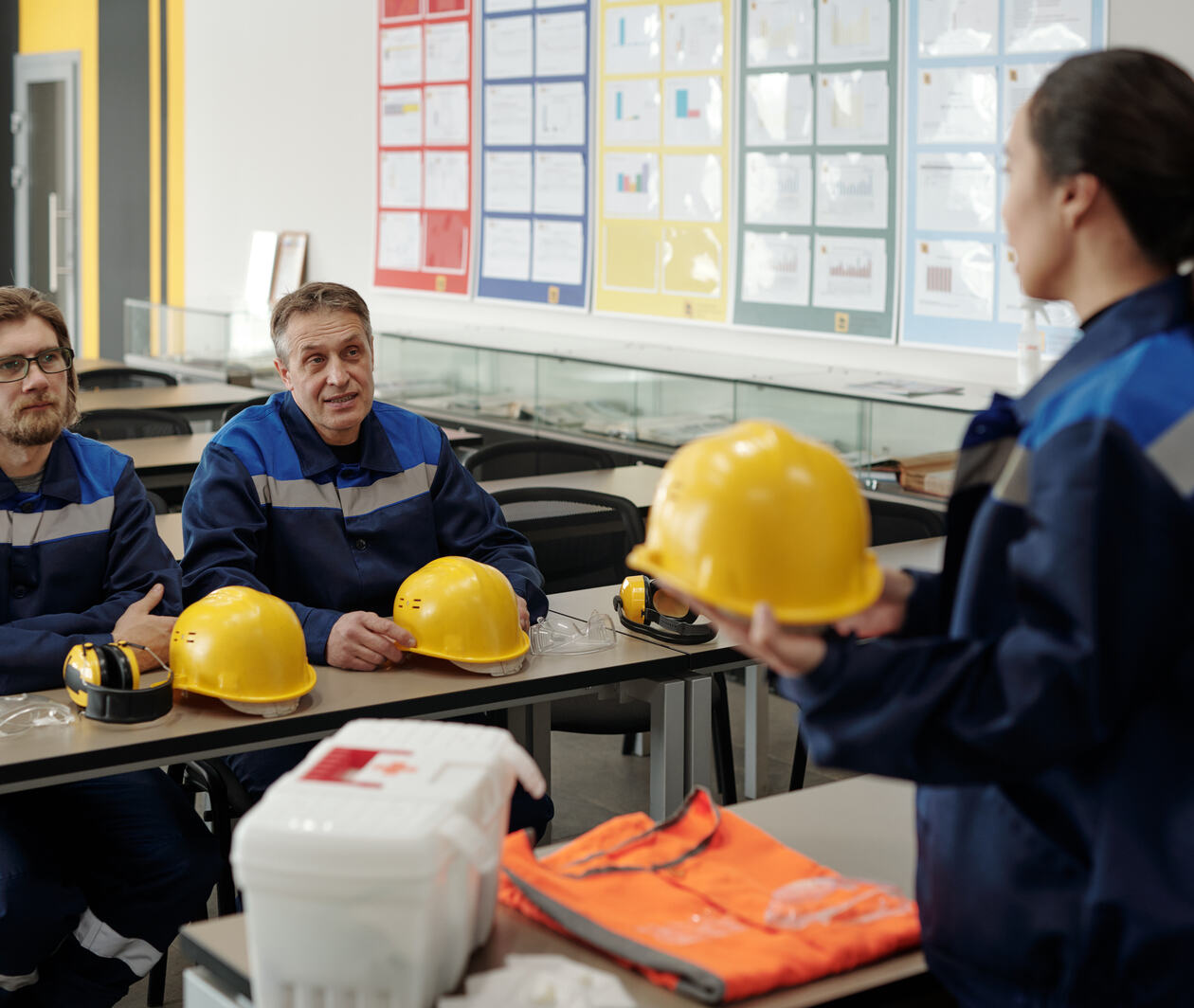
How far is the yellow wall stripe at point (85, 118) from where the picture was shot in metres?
10.0

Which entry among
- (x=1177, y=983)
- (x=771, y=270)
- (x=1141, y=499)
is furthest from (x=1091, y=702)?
(x=771, y=270)

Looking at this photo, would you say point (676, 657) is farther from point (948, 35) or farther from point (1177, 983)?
point (948, 35)

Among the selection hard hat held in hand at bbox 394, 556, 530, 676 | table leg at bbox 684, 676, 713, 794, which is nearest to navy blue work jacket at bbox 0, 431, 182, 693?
hard hat held in hand at bbox 394, 556, 530, 676

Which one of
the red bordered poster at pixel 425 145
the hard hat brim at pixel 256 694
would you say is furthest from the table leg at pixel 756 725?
the red bordered poster at pixel 425 145

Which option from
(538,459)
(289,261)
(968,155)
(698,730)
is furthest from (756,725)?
(289,261)

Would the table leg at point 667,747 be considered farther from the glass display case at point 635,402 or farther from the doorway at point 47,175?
the doorway at point 47,175

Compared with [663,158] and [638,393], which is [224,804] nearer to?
[638,393]

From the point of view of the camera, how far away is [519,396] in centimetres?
541

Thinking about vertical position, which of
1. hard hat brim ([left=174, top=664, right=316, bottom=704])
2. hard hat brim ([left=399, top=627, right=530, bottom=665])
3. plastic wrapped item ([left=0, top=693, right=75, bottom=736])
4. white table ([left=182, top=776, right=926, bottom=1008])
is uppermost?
hard hat brim ([left=399, top=627, right=530, bottom=665])

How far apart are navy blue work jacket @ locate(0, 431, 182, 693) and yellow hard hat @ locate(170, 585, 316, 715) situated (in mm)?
248

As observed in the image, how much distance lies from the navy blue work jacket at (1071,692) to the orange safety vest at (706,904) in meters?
0.22

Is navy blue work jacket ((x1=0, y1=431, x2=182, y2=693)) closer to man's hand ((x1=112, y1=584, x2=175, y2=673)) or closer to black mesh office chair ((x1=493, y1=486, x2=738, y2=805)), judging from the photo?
man's hand ((x1=112, y1=584, x2=175, y2=673))

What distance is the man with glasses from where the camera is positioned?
2232 mm

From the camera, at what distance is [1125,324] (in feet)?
3.66
